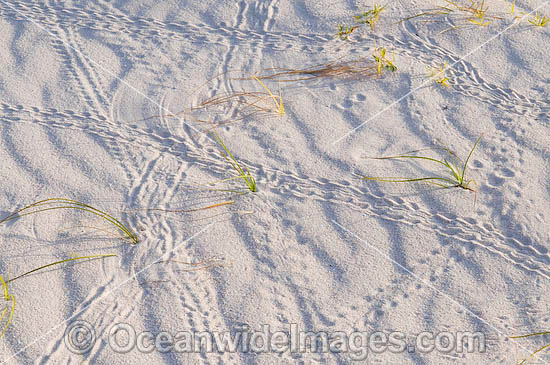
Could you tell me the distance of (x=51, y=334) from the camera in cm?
215

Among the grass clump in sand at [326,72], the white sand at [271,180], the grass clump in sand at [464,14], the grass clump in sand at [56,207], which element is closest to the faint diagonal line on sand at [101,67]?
the white sand at [271,180]

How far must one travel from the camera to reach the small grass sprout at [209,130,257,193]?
8.36 feet

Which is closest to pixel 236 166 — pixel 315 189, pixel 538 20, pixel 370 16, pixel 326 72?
pixel 315 189

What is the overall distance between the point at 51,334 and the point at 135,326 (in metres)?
0.34

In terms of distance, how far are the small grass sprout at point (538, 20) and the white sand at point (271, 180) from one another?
0.12ft

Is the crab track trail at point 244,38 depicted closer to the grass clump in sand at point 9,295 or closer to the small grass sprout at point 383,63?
the small grass sprout at point 383,63

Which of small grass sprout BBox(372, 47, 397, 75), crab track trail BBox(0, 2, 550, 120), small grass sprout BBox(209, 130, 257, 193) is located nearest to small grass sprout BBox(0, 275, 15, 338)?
small grass sprout BBox(209, 130, 257, 193)

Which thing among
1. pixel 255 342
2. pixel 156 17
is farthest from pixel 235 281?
pixel 156 17

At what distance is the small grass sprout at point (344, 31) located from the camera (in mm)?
3227

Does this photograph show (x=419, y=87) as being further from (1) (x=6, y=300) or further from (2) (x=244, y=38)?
(1) (x=6, y=300)

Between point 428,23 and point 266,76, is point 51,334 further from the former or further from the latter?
point 428,23

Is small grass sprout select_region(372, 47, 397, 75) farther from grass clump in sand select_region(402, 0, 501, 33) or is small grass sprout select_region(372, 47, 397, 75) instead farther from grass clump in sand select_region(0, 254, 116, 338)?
grass clump in sand select_region(0, 254, 116, 338)

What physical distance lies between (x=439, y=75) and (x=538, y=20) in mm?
843

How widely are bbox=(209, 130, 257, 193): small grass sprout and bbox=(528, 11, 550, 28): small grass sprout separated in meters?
2.04
